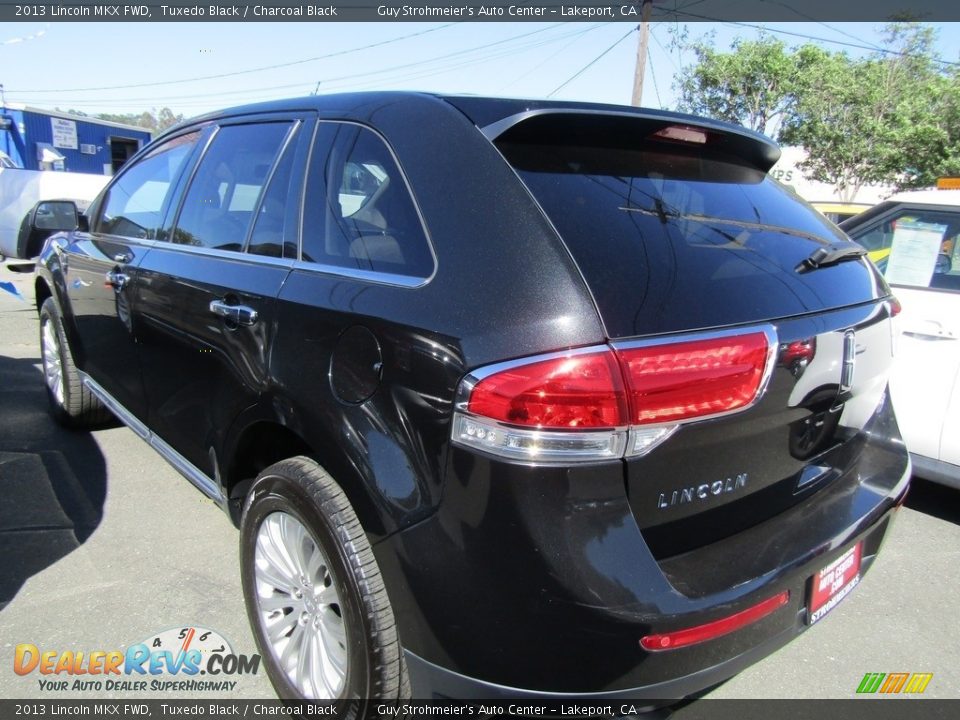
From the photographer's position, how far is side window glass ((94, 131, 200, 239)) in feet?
10.6

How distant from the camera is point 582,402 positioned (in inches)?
59.3

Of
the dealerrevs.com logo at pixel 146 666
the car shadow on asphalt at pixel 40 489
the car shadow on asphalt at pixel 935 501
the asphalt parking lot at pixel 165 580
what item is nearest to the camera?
the dealerrevs.com logo at pixel 146 666

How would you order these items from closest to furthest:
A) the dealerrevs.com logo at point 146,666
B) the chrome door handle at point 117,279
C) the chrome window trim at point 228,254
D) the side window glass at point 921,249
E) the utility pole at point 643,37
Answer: the chrome window trim at point 228,254 < the dealerrevs.com logo at point 146,666 < the chrome door handle at point 117,279 < the side window glass at point 921,249 < the utility pole at point 643,37

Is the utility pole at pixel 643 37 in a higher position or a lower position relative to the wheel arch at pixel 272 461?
higher

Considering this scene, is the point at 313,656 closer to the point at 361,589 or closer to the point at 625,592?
the point at 361,589

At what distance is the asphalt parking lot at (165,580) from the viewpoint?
99.7 inches

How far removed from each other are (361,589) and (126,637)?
1.34m

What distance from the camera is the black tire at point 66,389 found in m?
4.26

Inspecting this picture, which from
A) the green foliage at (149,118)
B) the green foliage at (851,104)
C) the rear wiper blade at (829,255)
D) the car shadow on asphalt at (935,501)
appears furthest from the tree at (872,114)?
the green foliage at (149,118)

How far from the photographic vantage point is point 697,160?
220cm

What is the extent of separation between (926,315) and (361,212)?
299cm

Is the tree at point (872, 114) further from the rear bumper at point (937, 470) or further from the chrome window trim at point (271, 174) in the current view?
the chrome window trim at point (271, 174)

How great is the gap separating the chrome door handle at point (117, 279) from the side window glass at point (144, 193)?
20 cm

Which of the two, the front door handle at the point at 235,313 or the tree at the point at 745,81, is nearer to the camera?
the front door handle at the point at 235,313
